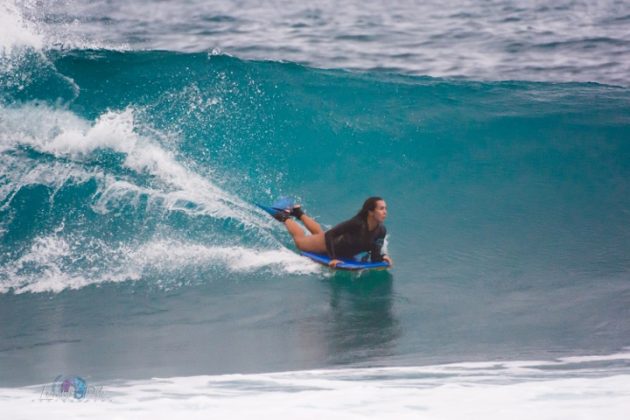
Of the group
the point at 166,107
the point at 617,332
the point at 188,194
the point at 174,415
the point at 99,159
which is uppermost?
the point at 166,107

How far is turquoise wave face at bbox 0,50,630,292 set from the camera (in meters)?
9.23

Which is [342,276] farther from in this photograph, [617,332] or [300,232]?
[617,332]

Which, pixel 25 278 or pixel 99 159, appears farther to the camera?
pixel 99 159

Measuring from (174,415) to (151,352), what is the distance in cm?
184

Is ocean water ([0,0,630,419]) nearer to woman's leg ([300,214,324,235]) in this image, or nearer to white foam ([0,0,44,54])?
white foam ([0,0,44,54])

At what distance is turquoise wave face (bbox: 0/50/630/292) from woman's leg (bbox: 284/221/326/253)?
19 centimetres

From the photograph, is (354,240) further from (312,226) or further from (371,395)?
(371,395)

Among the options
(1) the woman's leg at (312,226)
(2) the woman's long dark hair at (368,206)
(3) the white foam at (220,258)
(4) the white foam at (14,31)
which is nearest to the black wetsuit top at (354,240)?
(2) the woman's long dark hair at (368,206)

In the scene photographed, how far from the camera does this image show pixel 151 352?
7.12 meters

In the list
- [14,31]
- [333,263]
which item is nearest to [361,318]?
[333,263]

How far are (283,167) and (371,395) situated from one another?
20.7ft

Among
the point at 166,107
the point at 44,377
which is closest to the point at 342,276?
the point at 44,377

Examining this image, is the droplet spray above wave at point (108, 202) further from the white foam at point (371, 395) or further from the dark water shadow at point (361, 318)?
the white foam at point (371, 395)

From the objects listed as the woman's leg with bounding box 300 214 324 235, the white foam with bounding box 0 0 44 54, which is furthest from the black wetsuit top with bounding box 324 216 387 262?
the white foam with bounding box 0 0 44 54
